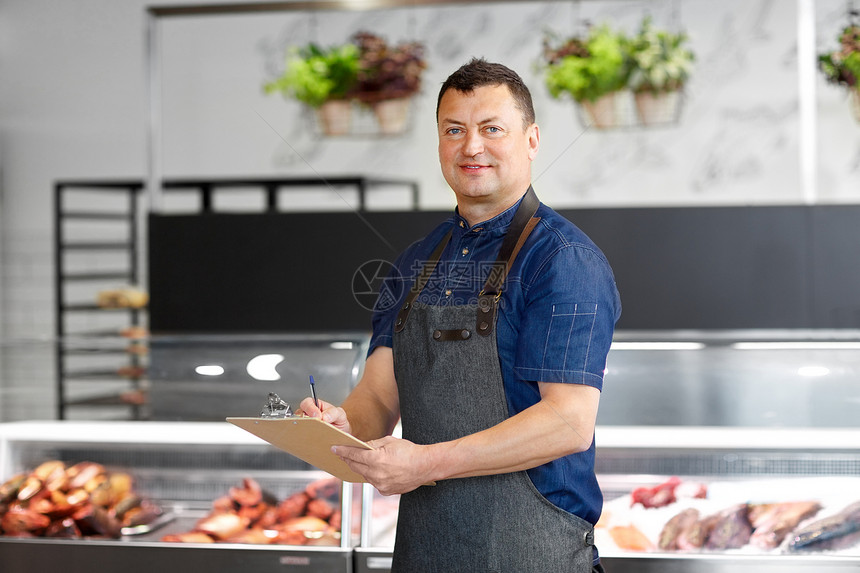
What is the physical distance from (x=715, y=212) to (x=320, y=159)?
294cm

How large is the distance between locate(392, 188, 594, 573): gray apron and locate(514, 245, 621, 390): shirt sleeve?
0.22 feet

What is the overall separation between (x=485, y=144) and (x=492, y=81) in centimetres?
10

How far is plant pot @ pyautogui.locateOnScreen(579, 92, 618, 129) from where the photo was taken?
8.56 feet

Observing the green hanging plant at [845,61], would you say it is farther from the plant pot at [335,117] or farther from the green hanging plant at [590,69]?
the plant pot at [335,117]

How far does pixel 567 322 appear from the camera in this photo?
50.2 inches

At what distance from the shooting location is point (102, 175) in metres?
5.31

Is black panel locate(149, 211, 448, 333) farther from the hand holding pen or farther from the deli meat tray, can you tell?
the hand holding pen

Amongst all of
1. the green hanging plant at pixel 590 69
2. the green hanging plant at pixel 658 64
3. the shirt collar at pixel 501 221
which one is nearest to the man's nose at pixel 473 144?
the shirt collar at pixel 501 221

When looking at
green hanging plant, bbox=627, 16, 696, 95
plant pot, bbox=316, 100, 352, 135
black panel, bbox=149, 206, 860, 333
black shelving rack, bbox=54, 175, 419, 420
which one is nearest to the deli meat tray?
black panel, bbox=149, 206, 860, 333

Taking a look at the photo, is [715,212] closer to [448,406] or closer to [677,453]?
[677,453]

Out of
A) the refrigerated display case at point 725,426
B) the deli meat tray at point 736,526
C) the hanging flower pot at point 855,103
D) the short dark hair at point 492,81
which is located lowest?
the deli meat tray at point 736,526
